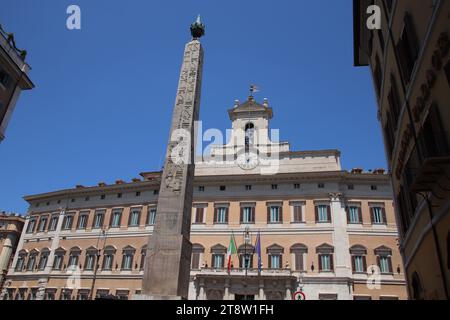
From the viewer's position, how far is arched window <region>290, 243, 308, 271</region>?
24984mm

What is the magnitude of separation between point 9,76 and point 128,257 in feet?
55.2

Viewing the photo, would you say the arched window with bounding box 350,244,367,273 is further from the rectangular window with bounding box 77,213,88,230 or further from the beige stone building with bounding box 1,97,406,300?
the rectangular window with bounding box 77,213,88,230

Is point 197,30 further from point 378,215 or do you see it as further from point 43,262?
point 43,262

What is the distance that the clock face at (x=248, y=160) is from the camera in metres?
29.3

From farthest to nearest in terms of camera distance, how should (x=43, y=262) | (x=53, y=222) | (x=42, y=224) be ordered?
(x=42, y=224) < (x=53, y=222) < (x=43, y=262)

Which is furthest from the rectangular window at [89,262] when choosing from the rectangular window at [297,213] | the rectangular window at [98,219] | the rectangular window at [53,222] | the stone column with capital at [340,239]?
the stone column with capital at [340,239]

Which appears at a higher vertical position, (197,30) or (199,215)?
(197,30)

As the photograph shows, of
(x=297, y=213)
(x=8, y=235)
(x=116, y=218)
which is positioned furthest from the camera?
(x=8, y=235)

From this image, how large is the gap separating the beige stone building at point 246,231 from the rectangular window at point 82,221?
11 centimetres

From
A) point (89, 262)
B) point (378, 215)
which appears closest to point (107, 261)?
point (89, 262)

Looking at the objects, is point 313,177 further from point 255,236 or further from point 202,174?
point 202,174

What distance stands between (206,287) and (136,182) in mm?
11683

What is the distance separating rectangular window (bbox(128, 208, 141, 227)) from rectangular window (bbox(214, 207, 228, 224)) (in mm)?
7243

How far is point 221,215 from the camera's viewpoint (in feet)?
92.1
